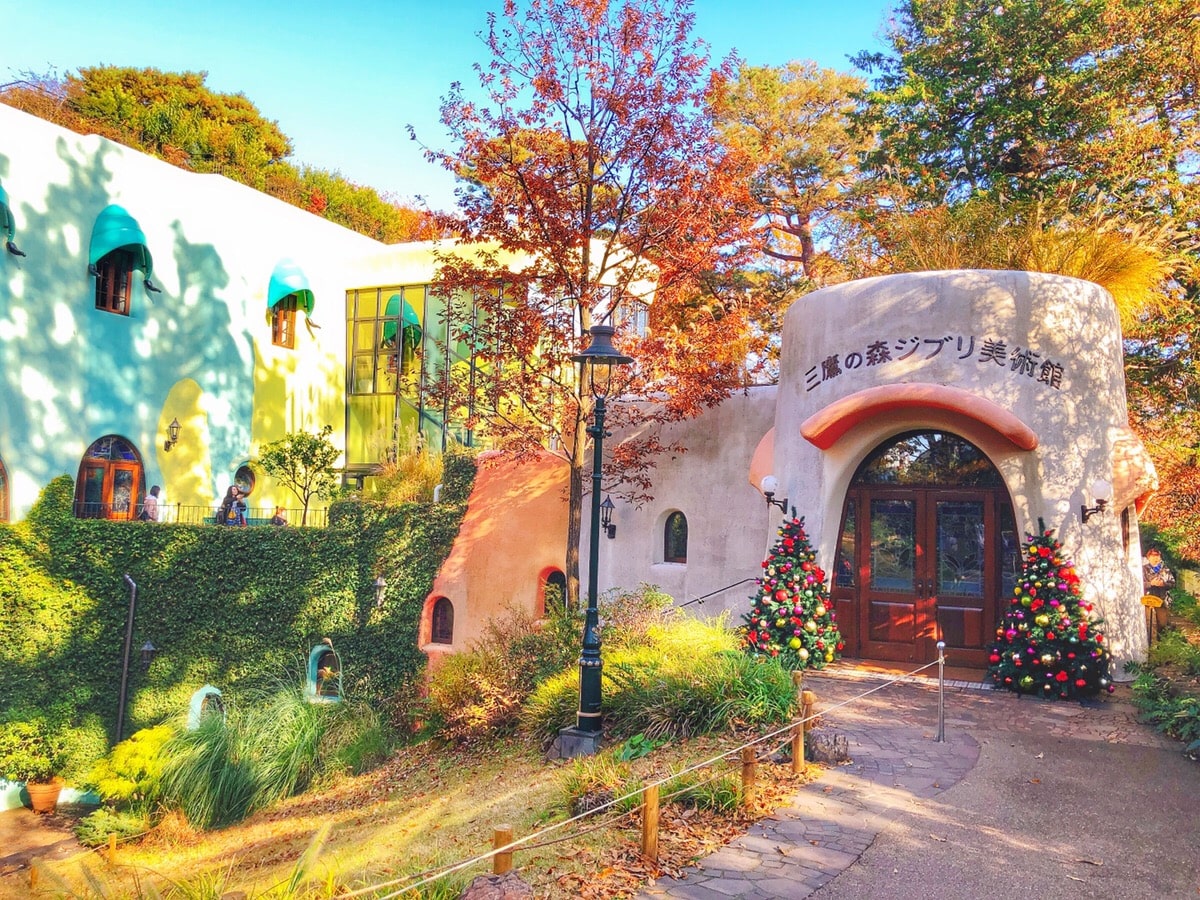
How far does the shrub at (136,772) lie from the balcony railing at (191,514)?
4.66 metres

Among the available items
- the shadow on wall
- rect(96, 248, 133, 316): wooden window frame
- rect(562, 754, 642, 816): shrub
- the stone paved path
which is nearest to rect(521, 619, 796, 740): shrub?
the stone paved path

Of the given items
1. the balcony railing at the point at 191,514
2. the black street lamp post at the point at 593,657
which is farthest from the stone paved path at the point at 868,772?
the balcony railing at the point at 191,514

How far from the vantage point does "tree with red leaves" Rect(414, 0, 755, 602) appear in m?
11.8

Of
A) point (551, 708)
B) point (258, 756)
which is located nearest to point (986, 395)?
point (551, 708)

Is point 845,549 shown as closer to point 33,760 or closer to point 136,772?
point 136,772

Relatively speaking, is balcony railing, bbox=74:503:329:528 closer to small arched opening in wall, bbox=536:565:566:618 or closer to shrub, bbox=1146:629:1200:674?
small arched opening in wall, bbox=536:565:566:618

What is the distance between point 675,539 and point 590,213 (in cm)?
530

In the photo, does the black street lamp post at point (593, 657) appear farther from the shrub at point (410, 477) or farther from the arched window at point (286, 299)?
the arched window at point (286, 299)

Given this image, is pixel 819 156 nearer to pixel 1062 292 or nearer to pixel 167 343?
pixel 1062 292

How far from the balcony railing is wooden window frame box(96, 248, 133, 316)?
12.4 ft

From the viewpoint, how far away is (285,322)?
21203mm

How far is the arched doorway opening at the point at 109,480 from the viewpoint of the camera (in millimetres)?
16844

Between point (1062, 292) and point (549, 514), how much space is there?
8152mm

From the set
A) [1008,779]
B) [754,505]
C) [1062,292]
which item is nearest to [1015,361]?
[1062,292]
